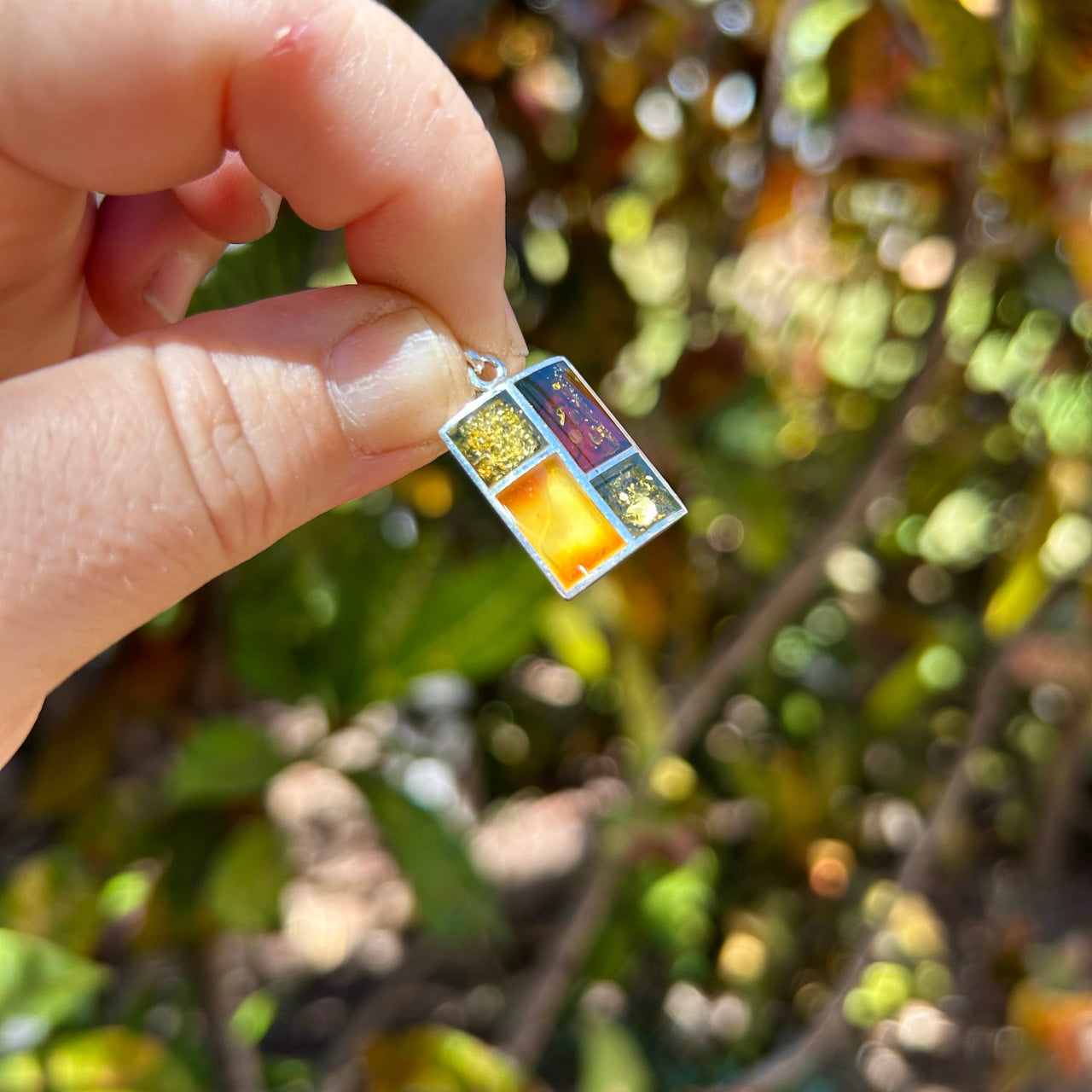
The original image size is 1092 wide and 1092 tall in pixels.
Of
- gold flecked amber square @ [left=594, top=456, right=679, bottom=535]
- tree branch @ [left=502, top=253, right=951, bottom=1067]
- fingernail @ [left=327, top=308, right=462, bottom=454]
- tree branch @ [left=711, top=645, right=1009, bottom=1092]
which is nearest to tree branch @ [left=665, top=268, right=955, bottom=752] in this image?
tree branch @ [left=502, top=253, right=951, bottom=1067]

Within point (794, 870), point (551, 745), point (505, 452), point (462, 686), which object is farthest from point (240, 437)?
point (794, 870)

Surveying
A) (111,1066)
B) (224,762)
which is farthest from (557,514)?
(111,1066)

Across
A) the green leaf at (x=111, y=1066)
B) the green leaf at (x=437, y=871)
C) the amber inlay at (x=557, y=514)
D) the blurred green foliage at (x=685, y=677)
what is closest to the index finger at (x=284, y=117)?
the amber inlay at (x=557, y=514)

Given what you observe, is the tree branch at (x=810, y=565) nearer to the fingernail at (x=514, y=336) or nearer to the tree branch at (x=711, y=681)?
the tree branch at (x=711, y=681)

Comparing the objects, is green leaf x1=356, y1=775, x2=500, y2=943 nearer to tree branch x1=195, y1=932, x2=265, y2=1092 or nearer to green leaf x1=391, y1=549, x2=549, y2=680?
green leaf x1=391, y1=549, x2=549, y2=680

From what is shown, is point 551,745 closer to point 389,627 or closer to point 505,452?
point 389,627

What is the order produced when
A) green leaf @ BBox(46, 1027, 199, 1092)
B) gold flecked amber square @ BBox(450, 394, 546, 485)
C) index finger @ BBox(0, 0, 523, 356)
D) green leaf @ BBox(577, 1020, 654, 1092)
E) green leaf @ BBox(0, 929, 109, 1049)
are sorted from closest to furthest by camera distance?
index finger @ BBox(0, 0, 523, 356) → gold flecked amber square @ BBox(450, 394, 546, 485) → green leaf @ BBox(0, 929, 109, 1049) → green leaf @ BBox(46, 1027, 199, 1092) → green leaf @ BBox(577, 1020, 654, 1092)
